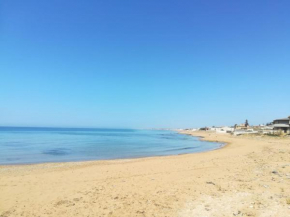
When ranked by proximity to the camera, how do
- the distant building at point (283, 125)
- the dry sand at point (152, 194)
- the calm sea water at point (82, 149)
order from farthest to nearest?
the distant building at point (283, 125), the calm sea water at point (82, 149), the dry sand at point (152, 194)

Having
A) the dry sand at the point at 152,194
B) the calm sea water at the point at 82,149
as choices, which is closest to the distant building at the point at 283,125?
the calm sea water at the point at 82,149

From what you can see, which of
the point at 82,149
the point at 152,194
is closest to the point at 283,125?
the point at 82,149

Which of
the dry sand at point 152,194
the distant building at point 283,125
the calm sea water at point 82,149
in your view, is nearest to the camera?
the dry sand at point 152,194

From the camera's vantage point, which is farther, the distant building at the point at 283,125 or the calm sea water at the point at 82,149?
the distant building at the point at 283,125

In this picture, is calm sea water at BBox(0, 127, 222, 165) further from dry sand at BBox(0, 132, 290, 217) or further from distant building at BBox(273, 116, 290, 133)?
distant building at BBox(273, 116, 290, 133)

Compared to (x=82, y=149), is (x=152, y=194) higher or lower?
higher

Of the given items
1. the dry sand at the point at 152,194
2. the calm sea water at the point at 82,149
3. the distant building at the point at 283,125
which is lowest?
the calm sea water at the point at 82,149

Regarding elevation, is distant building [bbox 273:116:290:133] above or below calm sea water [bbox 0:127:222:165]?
above

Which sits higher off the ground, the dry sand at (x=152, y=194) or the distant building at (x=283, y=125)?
the distant building at (x=283, y=125)

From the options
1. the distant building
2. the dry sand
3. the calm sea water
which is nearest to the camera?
the dry sand

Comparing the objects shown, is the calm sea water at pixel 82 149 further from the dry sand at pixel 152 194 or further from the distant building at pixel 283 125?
the distant building at pixel 283 125

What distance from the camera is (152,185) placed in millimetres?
9773

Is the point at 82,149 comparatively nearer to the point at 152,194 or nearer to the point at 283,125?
the point at 152,194

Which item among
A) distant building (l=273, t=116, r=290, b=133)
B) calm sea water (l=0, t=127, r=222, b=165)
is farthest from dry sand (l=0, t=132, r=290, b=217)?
distant building (l=273, t=116, r=290, b=133)
